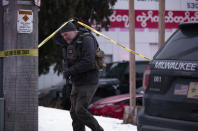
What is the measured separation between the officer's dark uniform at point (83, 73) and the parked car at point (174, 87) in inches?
45.6

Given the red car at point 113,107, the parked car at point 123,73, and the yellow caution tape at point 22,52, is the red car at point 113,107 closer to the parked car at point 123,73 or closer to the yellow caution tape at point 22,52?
the parked car at point 123,73

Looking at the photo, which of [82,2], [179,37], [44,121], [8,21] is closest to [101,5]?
[82,2]

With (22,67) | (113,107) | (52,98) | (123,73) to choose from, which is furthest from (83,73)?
(52,98)

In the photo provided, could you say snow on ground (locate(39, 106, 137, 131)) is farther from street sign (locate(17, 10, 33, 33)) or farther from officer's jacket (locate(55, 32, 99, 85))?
street sign (locate(17, 10, 33, 33))

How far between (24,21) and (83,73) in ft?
3.81

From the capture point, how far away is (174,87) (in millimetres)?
→ 4000

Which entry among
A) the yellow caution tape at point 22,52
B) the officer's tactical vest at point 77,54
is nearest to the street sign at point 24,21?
the yellow caution tape at point 22,52

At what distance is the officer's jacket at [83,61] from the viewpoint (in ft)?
17.3

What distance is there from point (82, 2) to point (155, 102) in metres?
8.01

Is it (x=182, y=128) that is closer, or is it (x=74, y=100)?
(x=182, y=128)

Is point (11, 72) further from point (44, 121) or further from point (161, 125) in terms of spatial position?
point (161, 125)

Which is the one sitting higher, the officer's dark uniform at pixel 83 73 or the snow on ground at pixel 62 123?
the officer's dark uniform at pixel 83 73

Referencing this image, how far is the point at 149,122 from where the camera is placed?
4.14 meters

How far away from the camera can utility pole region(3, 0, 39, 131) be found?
19.2 feet
